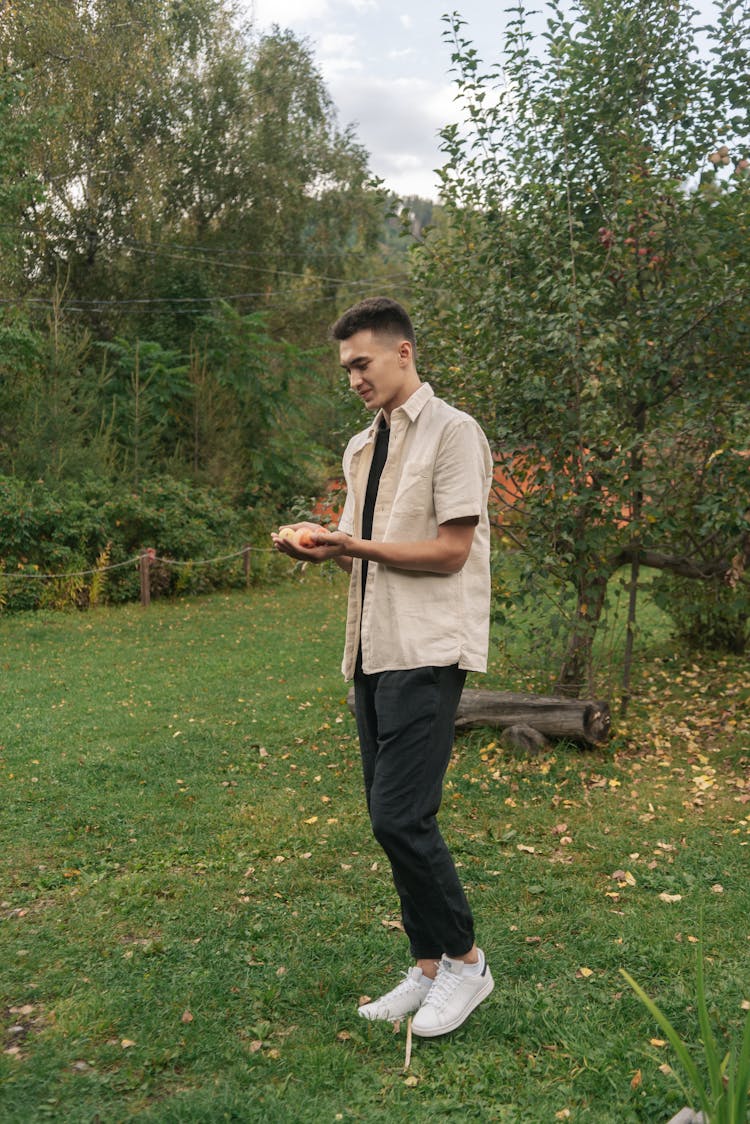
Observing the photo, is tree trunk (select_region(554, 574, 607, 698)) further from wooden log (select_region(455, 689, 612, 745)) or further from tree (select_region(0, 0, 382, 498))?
tree (select_region(0, 0, 382, 498))

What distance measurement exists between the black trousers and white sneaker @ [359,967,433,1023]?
0.97ft

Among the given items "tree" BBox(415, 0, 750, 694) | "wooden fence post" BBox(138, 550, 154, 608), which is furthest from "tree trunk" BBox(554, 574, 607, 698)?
"wooden fence post" BBox(138, 550, 154, 608)

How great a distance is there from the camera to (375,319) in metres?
3.08

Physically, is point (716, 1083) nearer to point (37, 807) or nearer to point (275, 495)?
point (37, 807)

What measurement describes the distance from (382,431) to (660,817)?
317 centimetres

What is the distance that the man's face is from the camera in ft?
10.2

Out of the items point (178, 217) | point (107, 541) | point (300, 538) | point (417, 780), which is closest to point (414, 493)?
point (300, 538)

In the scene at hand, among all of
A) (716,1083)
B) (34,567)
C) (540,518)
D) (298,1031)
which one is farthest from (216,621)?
(716,1083)

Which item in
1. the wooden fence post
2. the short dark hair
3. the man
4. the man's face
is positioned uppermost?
the short dark hair

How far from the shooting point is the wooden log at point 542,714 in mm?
6605

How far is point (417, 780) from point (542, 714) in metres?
3.85

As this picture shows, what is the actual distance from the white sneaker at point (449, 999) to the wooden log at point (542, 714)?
3.37 meters

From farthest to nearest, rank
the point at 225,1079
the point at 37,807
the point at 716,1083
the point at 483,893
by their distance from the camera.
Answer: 1. the point at 37,807
2. the point at 483,893
3. the point at 225,1079
4. the point at 716,1083

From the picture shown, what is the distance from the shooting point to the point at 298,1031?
3.30 meters
